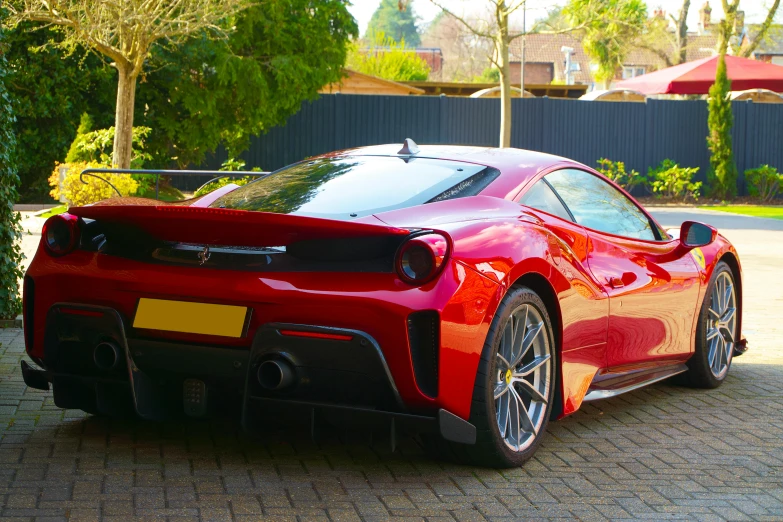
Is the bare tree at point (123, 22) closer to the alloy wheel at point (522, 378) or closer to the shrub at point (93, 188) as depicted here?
the shrub at point (93, 188)

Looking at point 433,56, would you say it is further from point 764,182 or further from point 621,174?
point 621,174

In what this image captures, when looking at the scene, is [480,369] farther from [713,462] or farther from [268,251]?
[713,462]

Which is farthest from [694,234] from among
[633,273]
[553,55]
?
[553,55]

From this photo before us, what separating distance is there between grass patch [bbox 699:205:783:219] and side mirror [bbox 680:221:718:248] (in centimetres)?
1803

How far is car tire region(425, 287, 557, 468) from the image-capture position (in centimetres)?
420

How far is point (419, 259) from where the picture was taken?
3.96 m

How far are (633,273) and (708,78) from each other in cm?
2420

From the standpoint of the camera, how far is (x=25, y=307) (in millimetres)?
4641

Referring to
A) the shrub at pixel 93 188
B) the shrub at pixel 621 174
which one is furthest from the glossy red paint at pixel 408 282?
the shrub at pixel 621 174

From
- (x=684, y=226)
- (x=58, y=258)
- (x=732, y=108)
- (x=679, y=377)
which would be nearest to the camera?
(x=58, y=258)

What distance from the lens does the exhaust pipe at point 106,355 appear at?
13.9ft

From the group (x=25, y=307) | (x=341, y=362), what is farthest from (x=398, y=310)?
(x=25, y=307)

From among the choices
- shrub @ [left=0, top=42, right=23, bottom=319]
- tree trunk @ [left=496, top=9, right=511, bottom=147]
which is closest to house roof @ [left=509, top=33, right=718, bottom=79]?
tree trunk @ [left=496, top=9, right=511, bottom=147]

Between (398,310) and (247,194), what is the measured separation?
1433 millimetres
